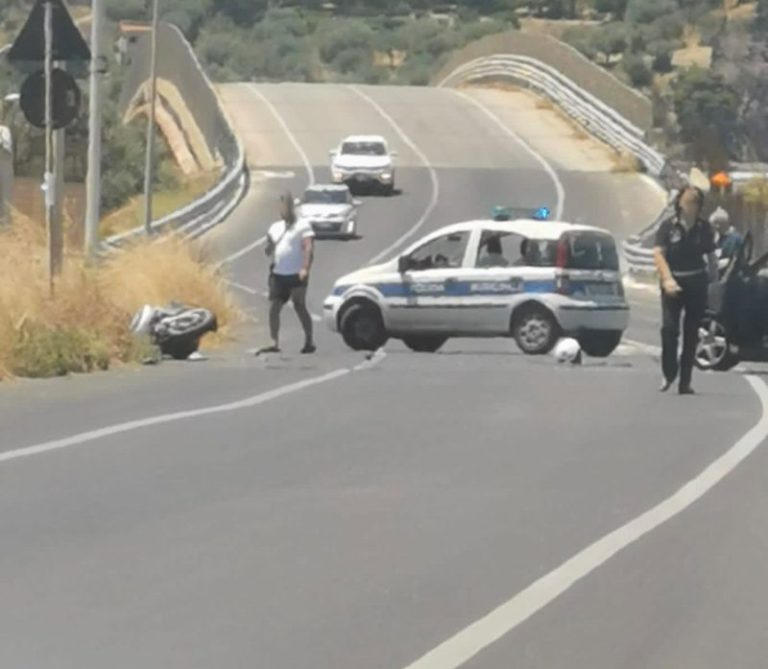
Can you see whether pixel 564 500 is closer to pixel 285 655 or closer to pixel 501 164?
pixel 285 655

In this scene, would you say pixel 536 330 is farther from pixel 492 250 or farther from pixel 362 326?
pixel 362 326

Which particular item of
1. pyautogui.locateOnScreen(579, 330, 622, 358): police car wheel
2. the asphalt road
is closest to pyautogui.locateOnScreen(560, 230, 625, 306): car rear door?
pyautogui.locateOnScreen(579, 330, 622, 358): police car wheel

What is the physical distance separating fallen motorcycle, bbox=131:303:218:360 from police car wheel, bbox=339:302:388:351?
3849 millimetres

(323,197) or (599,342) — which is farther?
(323,197)

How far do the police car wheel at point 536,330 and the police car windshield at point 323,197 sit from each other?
31.9m

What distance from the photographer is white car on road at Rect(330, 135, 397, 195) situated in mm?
68500

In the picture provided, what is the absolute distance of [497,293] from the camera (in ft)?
89.6

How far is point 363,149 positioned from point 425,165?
28.3 feet

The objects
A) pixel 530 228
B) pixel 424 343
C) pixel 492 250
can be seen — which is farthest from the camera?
pixel 424 343

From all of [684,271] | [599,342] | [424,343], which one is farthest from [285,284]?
[684,271]

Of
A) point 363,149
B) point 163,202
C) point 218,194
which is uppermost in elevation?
point 363,149

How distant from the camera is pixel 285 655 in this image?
8344mm

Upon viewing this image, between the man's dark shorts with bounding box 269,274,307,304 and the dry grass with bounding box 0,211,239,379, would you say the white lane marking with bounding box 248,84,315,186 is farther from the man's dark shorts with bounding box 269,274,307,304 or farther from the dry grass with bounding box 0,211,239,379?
the man's dark shorts with bounding box 269,274,307,304

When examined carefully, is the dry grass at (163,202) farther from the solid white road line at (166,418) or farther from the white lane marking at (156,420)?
the white lane marking at (156,420)
